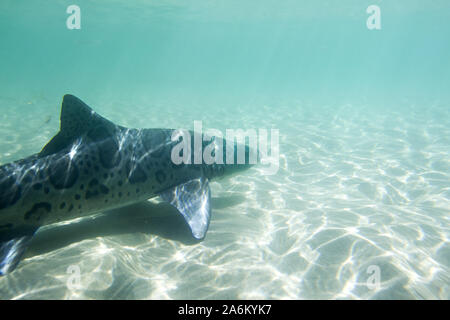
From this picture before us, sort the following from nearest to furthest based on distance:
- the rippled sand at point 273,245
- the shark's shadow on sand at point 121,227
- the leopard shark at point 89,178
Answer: the rippled sand at point 273,245 → the leopard shark at point 89,178 → the shark's shadow on sand at point 121,227

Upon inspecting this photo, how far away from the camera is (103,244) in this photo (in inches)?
161

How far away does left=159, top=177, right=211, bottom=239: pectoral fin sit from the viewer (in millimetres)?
4297

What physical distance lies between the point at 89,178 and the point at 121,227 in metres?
1.12

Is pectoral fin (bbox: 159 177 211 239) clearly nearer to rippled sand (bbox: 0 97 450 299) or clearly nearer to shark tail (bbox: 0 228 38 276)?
rippled sand (bbox: 0 97 450 299)

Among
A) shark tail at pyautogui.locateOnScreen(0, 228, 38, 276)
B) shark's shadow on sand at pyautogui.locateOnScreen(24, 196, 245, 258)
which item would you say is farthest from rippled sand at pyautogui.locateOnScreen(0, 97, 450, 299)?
shark tail at pyautogui.locateOnScreen(0, 228, 38, 276)

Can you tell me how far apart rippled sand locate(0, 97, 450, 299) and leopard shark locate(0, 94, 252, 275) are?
471mm

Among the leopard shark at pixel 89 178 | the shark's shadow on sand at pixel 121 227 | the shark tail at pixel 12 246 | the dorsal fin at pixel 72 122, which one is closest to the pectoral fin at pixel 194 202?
the leopard shark at pixel 89 178

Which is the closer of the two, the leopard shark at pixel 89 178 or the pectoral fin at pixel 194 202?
the leopard shark at pixel 89 178

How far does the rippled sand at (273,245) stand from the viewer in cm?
323

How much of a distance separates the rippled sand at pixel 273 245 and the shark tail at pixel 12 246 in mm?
138

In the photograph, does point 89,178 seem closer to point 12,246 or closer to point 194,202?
point 12,246

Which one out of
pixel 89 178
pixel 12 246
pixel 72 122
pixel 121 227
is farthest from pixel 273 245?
pixel 72 122

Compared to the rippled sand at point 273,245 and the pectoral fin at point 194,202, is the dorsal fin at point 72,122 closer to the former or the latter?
the rippled sand at point 273,245
